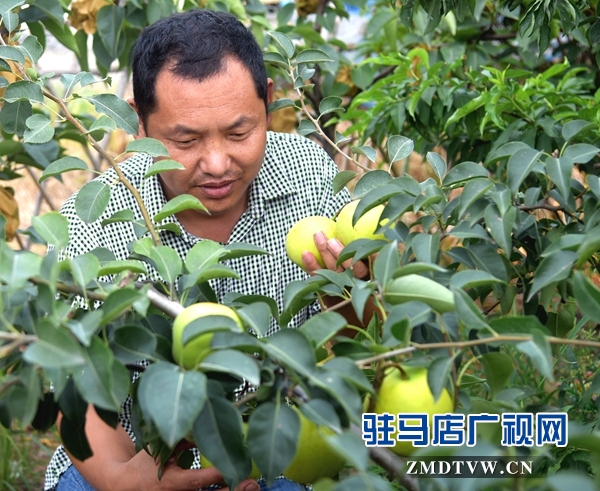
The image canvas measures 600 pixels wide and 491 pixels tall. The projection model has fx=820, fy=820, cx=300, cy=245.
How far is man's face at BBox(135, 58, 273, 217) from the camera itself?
117 cm

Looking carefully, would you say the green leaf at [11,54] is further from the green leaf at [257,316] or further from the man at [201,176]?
the green leaf at [257,316]

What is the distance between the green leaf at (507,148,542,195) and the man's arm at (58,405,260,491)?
0.47m

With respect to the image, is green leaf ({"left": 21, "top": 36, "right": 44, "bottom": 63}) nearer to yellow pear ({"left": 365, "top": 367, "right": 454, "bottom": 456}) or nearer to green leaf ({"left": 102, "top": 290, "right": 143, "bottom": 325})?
green leaf ({"left": 102, "top": 290, "right": 143, "bottom": 325})

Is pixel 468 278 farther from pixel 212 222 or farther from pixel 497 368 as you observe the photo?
pixel 212 222

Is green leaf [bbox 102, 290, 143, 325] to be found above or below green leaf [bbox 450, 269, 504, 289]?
above

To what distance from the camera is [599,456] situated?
558 millimetres

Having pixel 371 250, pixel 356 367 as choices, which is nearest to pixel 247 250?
pixel 371 250

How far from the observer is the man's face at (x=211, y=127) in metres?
1.17

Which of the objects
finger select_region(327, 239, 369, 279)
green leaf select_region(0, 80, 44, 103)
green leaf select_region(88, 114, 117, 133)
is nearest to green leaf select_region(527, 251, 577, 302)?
finger select_region(327, 239, 369, 279)

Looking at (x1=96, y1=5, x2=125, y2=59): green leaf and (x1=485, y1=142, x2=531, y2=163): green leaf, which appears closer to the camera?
(x1=485, y1=142, x2=531, y2=163): green leaf

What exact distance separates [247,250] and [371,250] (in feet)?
0.43

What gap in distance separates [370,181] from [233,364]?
1.26ft

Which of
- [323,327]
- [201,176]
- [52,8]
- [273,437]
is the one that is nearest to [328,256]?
[201,176]

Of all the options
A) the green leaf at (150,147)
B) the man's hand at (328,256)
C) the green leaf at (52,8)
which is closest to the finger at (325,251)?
the man's hand at (328,256)
